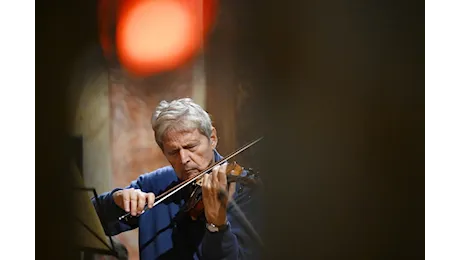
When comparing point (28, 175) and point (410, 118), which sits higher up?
point (410, 118)

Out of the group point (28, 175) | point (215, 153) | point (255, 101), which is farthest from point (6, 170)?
point (255, 101)

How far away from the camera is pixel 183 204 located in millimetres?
1299

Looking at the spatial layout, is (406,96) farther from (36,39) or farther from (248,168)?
(36,39)

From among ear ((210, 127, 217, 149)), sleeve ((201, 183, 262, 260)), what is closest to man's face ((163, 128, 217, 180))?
ear ((210, 127, 217, 149))

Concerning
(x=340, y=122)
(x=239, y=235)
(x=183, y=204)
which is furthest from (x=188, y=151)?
(x=340, y=122)

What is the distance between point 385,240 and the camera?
1.34 meters

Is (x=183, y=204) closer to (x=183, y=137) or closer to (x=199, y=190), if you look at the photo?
(x=199, y=190)

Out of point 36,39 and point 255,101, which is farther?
point 36,39

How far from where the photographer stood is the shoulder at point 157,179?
1.32 metres

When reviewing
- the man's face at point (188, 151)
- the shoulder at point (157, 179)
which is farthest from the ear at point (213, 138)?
the shoulder at point (157, 179)

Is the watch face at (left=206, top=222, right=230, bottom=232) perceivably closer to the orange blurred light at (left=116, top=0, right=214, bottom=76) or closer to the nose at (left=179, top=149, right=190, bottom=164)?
the nose at (left=179, top=149, right=190, bottom=164)

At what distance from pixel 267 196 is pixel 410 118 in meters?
0.40

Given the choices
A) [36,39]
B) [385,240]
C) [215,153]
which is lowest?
[385,240]

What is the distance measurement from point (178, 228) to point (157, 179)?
0.42ft
